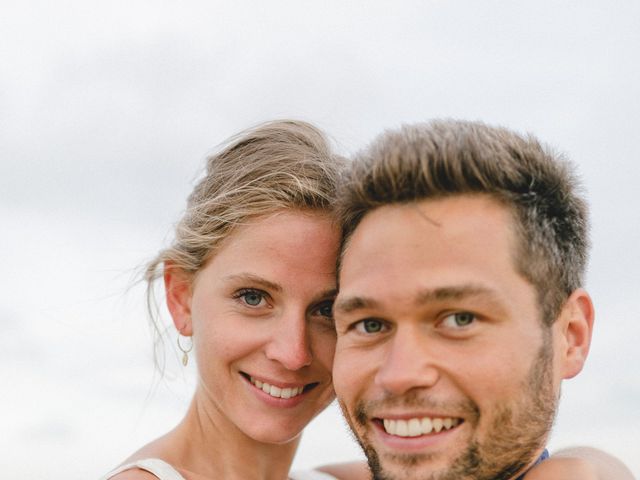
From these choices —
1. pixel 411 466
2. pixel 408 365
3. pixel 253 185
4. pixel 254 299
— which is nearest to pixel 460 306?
pixel 408 365

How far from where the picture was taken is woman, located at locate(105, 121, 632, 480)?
404cm

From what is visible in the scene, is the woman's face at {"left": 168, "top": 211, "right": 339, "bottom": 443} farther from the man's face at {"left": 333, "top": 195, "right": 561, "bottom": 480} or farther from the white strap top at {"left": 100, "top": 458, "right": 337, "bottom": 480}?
the man's face at {"left": 333, "top": 195, "right": 561, "bottom": 480}

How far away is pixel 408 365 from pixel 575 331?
0.77 meters

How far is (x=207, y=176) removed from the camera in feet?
15.3

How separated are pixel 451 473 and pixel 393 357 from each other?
47cm

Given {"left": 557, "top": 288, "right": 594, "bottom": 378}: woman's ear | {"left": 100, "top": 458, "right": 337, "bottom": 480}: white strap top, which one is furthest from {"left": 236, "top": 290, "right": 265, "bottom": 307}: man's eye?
{"left": 557, "top": 288, "right": 594, "bottom": 378}: woman's ear

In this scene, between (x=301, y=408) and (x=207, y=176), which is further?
(x=207, y=176)

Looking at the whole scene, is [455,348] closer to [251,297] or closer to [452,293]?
[452,293]

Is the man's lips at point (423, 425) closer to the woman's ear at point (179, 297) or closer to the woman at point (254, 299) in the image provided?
the woman at point (254, 299)

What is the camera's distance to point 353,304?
11.0 feet

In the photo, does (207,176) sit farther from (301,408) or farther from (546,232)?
(546,232)

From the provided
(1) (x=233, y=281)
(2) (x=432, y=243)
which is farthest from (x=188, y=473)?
(2) (x=432, y=243)

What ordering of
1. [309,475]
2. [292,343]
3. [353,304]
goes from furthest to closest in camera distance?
[309,475] < [292,343] < [353,304]

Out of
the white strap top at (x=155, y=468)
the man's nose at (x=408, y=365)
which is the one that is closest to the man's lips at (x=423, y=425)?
the man's nose at (x=408, y=365)
